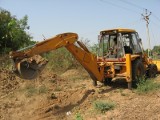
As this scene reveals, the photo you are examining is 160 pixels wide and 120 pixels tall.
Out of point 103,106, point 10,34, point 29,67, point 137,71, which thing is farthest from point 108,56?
point 10,34

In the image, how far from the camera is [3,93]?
11289mm

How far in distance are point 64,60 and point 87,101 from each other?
26.6 feet

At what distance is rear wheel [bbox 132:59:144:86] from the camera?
11133 mm

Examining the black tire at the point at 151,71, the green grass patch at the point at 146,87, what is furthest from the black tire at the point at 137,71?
the black tire at the point at 151,71

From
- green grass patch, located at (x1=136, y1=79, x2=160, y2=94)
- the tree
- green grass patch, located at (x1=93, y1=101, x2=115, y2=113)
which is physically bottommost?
green grass patch, located at (x1=93, y1=101, x2=115, y2=113)

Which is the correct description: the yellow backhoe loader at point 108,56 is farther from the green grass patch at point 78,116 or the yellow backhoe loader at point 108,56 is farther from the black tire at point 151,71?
the green grass patch at point 78,116

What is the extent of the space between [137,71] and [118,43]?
1.31 metres

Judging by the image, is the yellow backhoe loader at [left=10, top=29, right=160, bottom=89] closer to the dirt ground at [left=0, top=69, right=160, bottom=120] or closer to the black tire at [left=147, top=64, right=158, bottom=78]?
the black tire at [left=147, top=64, right=158, bottom=78]

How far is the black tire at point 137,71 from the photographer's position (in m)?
11.1

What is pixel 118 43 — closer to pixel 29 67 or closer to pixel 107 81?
pixel 107 81

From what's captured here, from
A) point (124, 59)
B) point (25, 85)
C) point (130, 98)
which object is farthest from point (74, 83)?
point (130, 98)

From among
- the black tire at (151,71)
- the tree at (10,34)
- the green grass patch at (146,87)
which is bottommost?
the green grass patch at (146,87)

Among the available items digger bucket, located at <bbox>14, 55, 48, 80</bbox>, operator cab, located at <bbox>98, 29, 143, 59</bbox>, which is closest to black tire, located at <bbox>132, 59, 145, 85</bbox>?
operator cab, located at <bbox>98, 29, 143, 59</bbox>

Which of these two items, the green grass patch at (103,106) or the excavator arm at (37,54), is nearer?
the green grass patch at (103,106)
